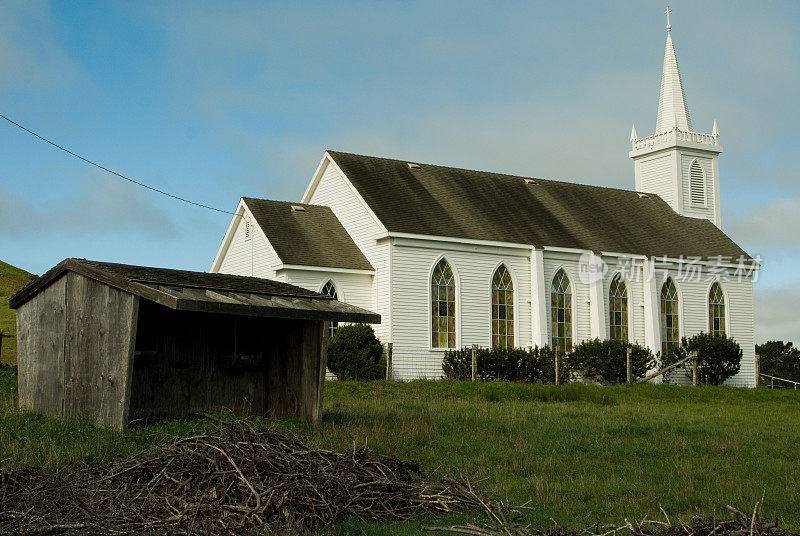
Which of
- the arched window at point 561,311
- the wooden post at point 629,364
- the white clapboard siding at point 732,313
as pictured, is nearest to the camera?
the wooden post at point 629,364

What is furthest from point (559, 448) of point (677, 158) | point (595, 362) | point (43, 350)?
point (677, 158)

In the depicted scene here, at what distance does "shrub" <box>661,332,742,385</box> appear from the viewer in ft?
119

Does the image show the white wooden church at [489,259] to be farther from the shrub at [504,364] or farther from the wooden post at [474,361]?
the wooden post at [474,361]

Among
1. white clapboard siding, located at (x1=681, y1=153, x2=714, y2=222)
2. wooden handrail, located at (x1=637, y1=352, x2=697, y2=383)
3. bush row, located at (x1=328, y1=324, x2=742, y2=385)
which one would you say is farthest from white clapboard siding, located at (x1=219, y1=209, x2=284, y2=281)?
white clapboard siding, located at (x1=681, y1=153, x2=714, y2=222)

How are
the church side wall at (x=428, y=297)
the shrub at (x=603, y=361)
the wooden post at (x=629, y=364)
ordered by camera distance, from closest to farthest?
1. the church side wall at (x=428, y=297)
2. the wooden post at (x=629, y=364)
3. the shrub at (x=603, y=361)

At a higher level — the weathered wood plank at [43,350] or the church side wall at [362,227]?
the church side wall at [362,227]

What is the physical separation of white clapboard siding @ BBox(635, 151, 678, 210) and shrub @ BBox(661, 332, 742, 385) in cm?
880

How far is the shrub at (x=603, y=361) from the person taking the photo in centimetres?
3312

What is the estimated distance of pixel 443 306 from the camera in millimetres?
31688

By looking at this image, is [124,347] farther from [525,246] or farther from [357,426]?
[525,246]

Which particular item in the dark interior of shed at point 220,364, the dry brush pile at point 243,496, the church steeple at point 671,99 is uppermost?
the church steeple at point 671,99

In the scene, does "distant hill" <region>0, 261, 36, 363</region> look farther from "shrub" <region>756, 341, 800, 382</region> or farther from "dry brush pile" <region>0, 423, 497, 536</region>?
"shrub" <region>756, 341, 800, 382</region>

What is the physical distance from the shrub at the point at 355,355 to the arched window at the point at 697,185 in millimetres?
21815

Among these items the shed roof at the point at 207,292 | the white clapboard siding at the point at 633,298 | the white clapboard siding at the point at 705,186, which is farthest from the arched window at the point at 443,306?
the white clapboard siding at the point at 705,186
